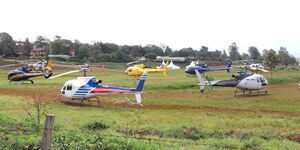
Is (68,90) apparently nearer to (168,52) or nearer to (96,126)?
(96,126)

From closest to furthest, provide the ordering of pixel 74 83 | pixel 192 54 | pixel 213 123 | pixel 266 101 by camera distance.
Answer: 1. pixel 213 123
2. pixel 74 83
3. pixel 266 101
4. pixel 192 54

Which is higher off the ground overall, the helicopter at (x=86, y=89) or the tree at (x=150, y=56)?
the tree at (x=150, y=56)

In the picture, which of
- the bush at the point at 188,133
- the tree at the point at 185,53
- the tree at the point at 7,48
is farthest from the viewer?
the tree at the point at 185,53

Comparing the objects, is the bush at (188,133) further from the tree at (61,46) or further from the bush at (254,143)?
the tree at (61,46)

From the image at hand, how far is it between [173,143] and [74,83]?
39.2 feet

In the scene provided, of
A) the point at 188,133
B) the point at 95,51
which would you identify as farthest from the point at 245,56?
the point at 188,133

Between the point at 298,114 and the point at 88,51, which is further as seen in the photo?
the point at 88,51

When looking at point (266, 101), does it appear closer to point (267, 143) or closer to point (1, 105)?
point (267, 143)

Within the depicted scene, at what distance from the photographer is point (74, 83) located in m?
18.9

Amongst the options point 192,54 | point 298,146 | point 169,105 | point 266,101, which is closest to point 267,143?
point 298,146

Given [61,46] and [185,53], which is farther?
[185,53]

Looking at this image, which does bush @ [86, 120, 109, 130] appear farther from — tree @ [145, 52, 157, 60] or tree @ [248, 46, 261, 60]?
tree @ [248, 46, 261, 60]

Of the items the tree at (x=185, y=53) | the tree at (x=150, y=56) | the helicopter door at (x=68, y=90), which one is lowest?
the helicopter door at (x=68, y=90)

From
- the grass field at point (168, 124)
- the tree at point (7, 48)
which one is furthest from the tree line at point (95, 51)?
the grass field at point (168, 124)
